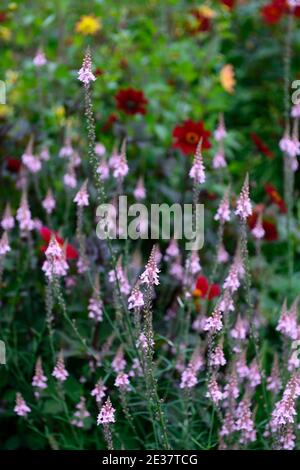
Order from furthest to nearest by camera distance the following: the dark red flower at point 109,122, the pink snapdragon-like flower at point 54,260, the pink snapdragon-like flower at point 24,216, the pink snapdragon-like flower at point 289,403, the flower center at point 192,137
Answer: the dark red flower at point 109,122 → the flower center at point 192,137 → the pink snapdragon-like flower at point 24,216 → the pink snapdragon-like flower at point 54,260 → the pink snapdragon-like flower at point 289,403

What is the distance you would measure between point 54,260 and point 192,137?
1.13 m

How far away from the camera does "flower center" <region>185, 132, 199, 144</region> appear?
3162mm

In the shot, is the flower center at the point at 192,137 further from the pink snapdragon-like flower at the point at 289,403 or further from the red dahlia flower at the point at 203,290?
the pink snapdragon-like flower at the point at 289,403

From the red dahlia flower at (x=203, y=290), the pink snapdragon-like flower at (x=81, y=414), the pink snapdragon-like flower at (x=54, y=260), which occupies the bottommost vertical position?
the pink snapdragon-like flower at (x=81, y=414)

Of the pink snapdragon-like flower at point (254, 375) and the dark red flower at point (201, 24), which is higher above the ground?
the dark red flower at point (201, 24)

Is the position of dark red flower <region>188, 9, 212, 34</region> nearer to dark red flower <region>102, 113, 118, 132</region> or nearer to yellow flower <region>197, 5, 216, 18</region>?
yellow flower <region>197, 5, 216, 18</region>

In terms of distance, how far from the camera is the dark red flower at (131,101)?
3461mm

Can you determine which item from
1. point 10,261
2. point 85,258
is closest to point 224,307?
point 85,258

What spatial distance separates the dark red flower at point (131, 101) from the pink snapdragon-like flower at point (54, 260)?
4.12ft

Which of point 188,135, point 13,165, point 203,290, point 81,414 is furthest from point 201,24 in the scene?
point 81,414

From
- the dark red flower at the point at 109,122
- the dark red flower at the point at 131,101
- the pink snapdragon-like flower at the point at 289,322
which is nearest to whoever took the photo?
the pink snapdragon-like flower at the point at 289,322

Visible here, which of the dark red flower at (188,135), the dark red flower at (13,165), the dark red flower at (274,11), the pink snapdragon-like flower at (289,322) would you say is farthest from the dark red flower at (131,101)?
the pink snapdragon-like flower at (289,322)

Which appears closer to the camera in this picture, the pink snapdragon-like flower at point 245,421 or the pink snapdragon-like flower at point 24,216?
the pink snapdragon-like flower at point 245,421

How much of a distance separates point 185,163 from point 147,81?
2.15 ft
